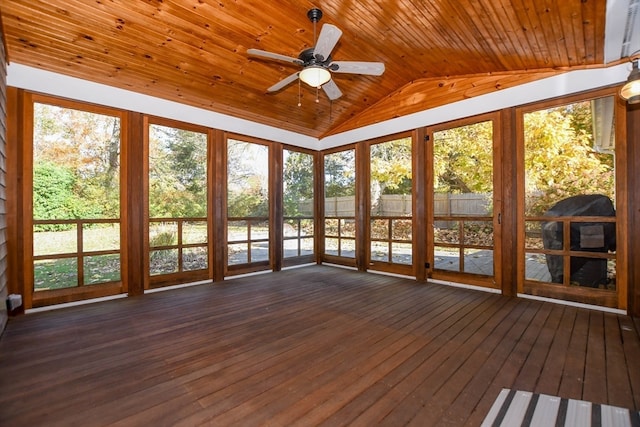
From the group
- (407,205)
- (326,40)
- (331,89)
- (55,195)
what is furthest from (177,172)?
(407,205)

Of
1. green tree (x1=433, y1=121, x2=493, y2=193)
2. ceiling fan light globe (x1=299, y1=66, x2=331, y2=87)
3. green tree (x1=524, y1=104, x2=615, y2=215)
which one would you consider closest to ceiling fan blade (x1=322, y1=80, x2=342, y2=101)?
ceiling fan light globe (x1=299, y1=66, x2=331, y2=87)

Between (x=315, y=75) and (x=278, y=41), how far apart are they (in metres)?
1.05

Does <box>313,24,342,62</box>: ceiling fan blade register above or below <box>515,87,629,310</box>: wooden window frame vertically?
above

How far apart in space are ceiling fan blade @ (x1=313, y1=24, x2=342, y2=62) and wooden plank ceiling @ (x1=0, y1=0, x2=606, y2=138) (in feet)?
2.02

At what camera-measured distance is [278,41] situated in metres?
3.49

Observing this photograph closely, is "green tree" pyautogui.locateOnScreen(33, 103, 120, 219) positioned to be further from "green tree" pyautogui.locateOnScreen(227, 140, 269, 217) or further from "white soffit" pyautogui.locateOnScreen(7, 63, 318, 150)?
"green tree" pyautogui.locateOnScreen(227, 140, 269, 217)

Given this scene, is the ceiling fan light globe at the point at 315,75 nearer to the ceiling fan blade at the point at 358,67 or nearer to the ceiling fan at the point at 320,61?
the ceiling fan at the point at 320,61

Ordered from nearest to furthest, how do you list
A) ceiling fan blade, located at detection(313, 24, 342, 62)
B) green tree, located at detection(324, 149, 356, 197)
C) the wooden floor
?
the wooden floor → ceiling fan blade, located at detection(313, 24, 342, 62) → green tree, located at detection(324, 149, 356, 197)

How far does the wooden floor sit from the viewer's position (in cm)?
161

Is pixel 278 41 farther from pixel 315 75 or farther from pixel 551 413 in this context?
pixel 551 413

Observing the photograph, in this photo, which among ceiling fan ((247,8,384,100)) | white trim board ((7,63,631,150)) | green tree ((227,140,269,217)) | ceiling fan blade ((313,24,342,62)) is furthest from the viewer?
green tree ((227,140,269,217))

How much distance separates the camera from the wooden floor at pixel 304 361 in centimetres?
161

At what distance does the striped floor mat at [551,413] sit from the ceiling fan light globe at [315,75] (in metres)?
2.87

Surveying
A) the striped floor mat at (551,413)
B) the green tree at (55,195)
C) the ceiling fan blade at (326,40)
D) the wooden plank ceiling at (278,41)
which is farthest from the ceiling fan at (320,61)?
the striped floor mat at (551,413)
